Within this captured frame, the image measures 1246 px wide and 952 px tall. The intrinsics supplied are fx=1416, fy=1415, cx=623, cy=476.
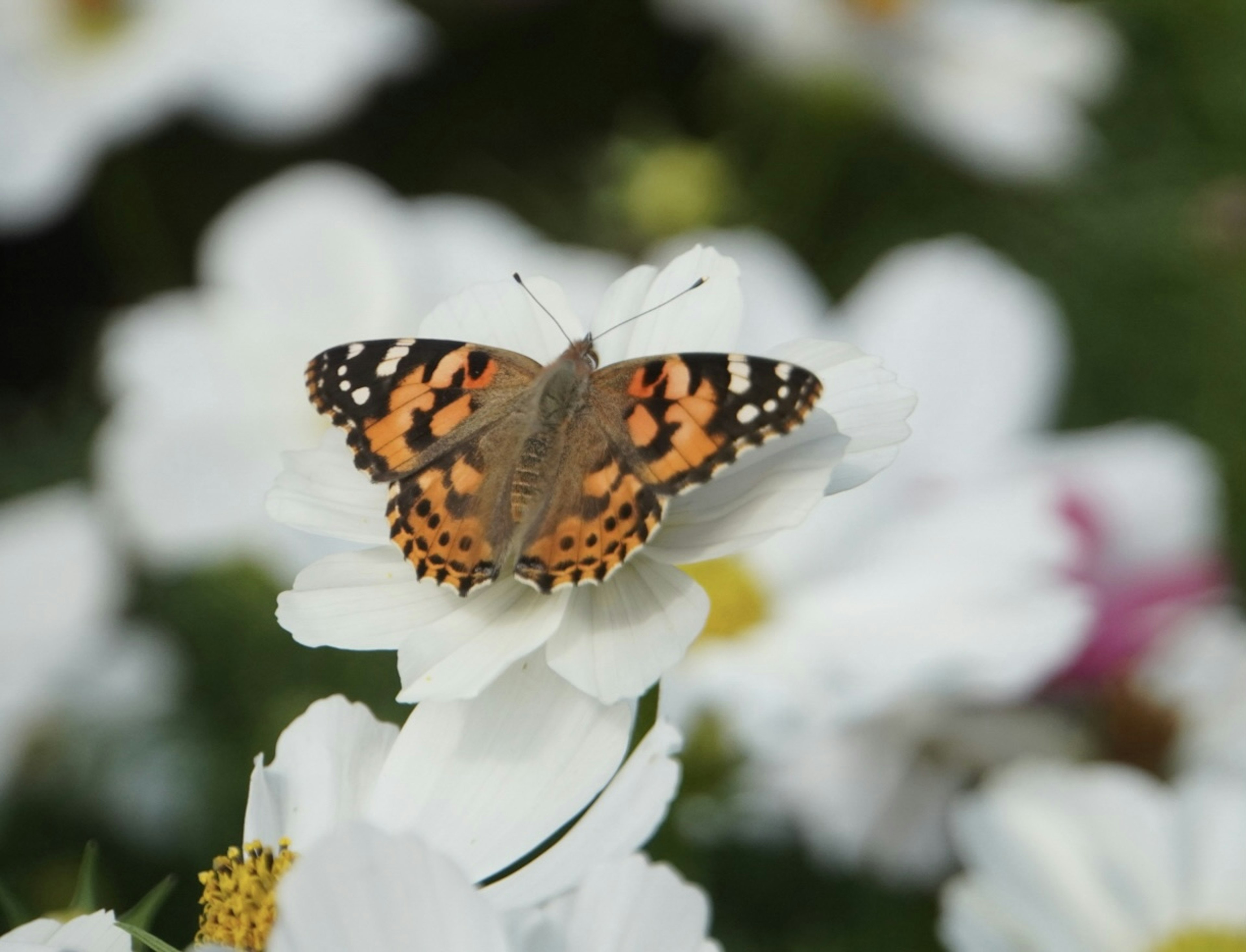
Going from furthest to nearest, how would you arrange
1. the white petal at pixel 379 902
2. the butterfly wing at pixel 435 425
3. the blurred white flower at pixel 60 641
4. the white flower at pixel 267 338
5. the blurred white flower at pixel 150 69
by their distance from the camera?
the blurred white flower at pixel 150 69, the white flower at pixel 267 338, the blurred white flower at pixel 60 641, the butterfly wing at pixel 435 425, the white petal at pixel 379 902

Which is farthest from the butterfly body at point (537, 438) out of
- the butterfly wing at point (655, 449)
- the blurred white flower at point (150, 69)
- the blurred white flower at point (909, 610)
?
the blurred white flower at point (150, 69)

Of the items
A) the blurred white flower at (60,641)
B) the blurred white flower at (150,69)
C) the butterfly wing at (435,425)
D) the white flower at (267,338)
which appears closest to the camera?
the butterfly wing at (435,425)

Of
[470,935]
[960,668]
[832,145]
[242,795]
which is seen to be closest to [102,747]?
[242,795]

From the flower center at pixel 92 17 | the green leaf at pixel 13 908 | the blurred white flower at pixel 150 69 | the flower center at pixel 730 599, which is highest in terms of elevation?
the green leaf at pixel 13 908

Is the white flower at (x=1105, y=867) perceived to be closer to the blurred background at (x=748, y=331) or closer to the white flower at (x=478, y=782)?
the blurred background at (x=748, y=331)

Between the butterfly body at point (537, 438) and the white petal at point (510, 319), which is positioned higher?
the white petal at point (510, 319)

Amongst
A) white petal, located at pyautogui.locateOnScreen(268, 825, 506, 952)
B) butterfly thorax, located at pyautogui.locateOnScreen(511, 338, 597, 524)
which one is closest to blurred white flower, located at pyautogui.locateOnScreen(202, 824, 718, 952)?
white petal, located at pyautogui.locateOnScreen(268, 825, 506, 952)

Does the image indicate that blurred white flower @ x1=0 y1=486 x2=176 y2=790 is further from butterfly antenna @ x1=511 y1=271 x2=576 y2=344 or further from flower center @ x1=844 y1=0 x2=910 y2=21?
flower center @ x1=844 y1=0 x2=910 y2=21
